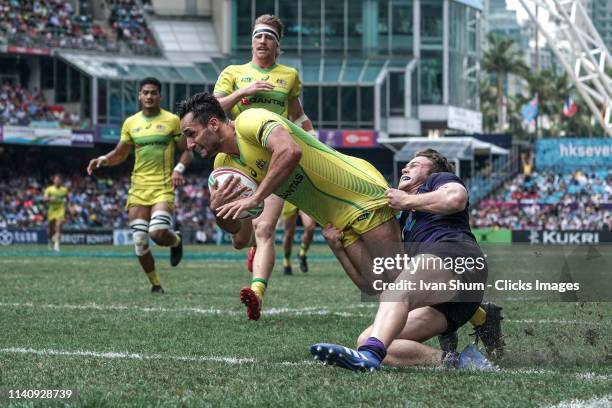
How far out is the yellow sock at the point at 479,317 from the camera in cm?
684

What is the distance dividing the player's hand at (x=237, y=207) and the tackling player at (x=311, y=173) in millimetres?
79

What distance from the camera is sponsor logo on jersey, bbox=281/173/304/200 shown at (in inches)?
275

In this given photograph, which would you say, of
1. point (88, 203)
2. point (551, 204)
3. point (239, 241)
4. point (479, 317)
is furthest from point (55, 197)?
point (479, 317)

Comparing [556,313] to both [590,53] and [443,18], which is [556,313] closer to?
[590,53]

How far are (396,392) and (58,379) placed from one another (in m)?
1.69

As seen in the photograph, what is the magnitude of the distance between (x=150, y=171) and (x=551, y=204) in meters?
34.2

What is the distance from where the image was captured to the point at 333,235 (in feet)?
23.1

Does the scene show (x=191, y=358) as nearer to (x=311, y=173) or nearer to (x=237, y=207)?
(x=237, y=207)

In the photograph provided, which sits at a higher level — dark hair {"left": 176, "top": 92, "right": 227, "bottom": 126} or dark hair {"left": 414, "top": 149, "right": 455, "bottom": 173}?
dark hair {"left": 176, "top": 92, "right": 227, "bottom": 126}

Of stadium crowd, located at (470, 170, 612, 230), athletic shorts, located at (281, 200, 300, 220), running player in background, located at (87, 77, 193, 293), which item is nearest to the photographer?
running player in background, located at (87, 77, 193, 293)

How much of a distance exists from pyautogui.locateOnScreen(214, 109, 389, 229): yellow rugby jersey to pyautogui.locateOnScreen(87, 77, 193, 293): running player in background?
5864 millimetres

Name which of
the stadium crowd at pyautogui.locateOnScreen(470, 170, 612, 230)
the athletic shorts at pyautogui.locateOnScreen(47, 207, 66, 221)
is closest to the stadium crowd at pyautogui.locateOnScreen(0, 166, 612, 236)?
the stadium crowd at pyautogui.locateOnScreen(470, 170, 612, 230)

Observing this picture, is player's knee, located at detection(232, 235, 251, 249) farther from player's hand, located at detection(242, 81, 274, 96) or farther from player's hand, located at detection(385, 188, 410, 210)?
player's hand, located at detection(385, 188, 410, 210)

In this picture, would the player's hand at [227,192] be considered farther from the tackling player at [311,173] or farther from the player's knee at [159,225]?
the player's knee at [159,225]
